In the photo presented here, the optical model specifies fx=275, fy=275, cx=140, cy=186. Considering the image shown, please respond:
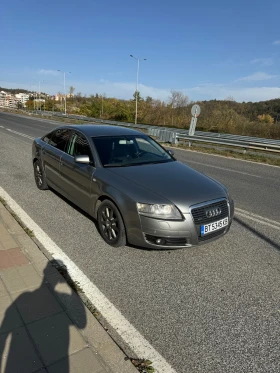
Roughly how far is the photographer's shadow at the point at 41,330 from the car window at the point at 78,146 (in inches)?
84.6

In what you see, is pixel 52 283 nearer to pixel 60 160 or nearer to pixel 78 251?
pixel 78 251

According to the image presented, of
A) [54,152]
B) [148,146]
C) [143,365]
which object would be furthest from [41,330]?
[54,152]

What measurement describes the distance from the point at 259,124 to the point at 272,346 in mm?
29026

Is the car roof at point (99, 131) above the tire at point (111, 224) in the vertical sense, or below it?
above

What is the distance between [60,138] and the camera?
17.3 ft

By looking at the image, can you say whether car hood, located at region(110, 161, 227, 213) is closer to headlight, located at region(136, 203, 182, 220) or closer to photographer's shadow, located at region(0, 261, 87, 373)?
headlight, located at region(136, 203, 182, 220)

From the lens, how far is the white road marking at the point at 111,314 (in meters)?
2.09

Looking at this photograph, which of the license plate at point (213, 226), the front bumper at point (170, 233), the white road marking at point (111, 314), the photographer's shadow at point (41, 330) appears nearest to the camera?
the photographer's shadow at point (41, 330)

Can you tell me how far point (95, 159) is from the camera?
13.4 feet

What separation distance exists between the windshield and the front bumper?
1.22 m

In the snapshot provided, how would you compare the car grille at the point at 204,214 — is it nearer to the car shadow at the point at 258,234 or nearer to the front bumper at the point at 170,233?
the front bumper at the point at 170,233

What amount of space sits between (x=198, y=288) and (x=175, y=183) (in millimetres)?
1321

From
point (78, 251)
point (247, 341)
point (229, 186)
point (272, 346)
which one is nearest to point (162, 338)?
point (247, 341)

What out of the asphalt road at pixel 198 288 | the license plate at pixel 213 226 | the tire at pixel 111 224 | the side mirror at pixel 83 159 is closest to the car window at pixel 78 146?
the side mirror at pixel 83 159
